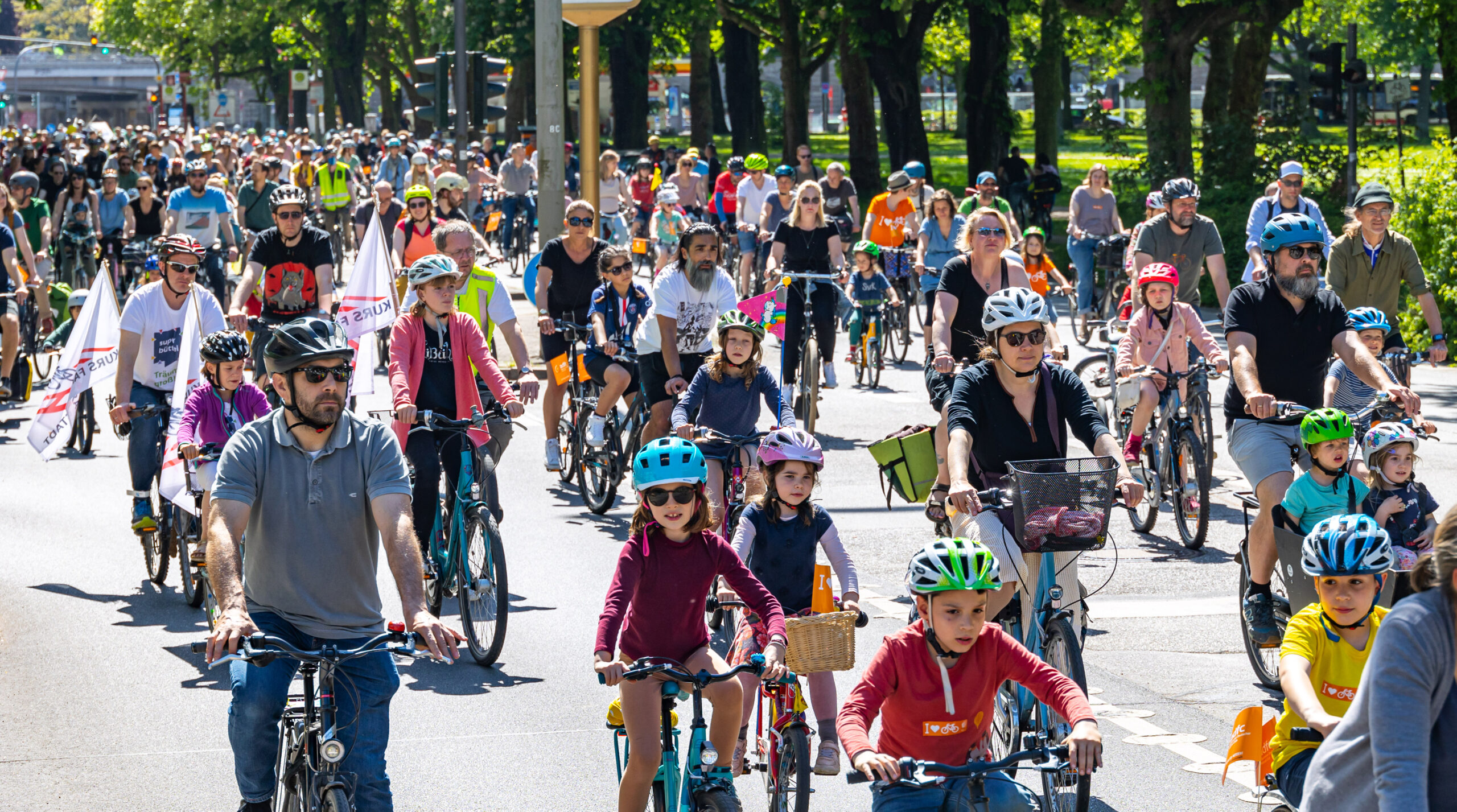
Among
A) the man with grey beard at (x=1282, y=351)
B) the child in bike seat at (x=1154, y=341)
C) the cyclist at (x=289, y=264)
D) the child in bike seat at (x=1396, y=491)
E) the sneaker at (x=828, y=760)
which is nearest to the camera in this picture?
the sneaker at (x=828, y=760)

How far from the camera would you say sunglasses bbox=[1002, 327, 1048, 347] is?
661cm

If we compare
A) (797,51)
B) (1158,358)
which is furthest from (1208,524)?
(797,51)

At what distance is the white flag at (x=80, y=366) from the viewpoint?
35.9 ft

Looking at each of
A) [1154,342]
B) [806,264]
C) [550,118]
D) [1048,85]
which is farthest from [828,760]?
[1048,85]

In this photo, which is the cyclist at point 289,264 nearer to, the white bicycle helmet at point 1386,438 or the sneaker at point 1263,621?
the sneaker at point 1263,621

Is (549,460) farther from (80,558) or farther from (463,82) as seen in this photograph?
(463,82)

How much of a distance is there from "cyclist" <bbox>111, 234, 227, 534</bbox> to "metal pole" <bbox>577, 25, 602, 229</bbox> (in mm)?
8267

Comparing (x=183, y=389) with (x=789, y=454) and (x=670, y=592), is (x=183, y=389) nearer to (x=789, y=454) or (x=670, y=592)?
(x=789, y=454)

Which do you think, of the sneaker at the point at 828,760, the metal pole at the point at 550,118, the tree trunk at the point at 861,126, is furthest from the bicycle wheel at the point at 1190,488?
the tree trunk at the point at 861,126

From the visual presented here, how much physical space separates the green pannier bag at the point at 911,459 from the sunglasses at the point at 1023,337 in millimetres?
1258

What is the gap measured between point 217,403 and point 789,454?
366cm

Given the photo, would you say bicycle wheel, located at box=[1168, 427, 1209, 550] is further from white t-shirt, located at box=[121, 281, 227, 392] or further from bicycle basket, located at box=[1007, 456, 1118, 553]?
white t-shirt, located at box=[121, 281, 227, 392]

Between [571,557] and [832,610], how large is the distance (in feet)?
14.7

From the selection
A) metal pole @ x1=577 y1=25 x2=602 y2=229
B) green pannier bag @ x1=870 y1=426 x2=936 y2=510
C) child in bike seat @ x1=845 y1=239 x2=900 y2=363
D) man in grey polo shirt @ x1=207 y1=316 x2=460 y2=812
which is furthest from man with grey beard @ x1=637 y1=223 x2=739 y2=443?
metal pole @ x1=577 y1=25 x2=602 y2=229
